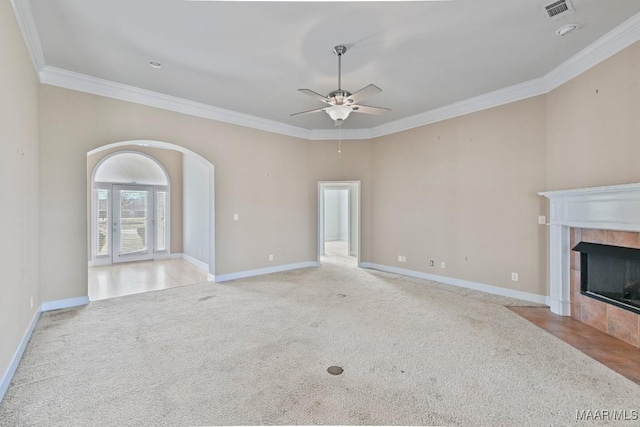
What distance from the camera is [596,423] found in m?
1.94

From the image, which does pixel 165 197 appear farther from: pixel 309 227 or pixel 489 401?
pixel 489 401

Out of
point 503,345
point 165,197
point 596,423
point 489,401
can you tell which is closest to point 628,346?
point 503,345

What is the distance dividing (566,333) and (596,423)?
1.68 meters

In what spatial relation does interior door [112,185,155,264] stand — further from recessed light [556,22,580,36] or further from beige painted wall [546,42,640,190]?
beige painted wall [546,42,640,190]

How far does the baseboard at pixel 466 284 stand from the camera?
4403 millimetres

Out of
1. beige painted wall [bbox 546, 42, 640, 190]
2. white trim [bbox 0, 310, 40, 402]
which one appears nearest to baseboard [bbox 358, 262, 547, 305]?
beige painted wall [bbox 546, 42, 640, 190]

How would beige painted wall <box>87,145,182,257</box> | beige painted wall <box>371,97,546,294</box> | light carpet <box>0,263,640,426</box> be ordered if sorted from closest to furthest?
light carpet <box>0,263,640,426</box> → beige painted wall <box>371,97,546,294</box> → beige painted wall <box>87,145,182,257</box>

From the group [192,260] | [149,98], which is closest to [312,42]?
[149,98]

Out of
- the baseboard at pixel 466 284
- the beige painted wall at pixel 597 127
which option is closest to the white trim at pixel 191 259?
the baseboard at pixel 466 284

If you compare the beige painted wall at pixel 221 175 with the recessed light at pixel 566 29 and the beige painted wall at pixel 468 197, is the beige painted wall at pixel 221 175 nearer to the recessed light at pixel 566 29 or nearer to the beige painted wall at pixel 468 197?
the beige painted wall at pixel 468 197

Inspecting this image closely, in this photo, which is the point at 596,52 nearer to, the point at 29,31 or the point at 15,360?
the point at 29,31

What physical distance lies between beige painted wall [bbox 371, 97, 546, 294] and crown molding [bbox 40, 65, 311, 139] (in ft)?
8.70

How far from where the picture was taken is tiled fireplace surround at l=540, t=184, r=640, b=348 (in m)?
3.02

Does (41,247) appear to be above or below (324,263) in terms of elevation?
above
